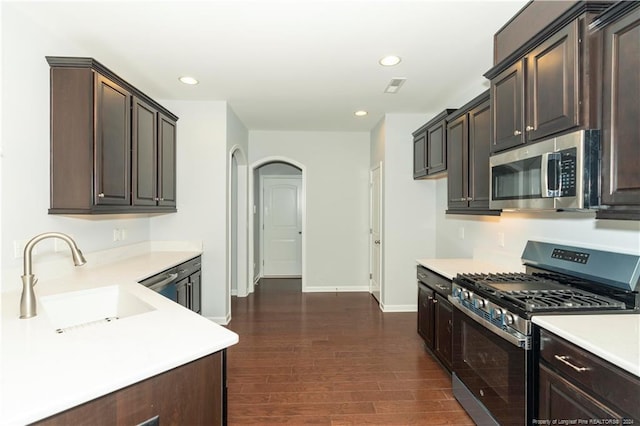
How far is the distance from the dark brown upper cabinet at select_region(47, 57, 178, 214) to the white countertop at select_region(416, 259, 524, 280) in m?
2.74

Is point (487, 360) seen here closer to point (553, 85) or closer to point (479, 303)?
point (479, 303)

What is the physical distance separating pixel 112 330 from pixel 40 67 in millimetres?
2044

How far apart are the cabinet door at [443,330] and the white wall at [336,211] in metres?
2.76

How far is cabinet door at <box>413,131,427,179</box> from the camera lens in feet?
13.0

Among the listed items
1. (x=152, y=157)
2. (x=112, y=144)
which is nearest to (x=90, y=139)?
(x=112, y=144)

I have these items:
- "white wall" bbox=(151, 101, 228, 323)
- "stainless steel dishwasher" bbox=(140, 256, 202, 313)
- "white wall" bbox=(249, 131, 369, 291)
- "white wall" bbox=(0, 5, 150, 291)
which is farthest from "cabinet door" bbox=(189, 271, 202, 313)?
"white wall" bbox=(249, 131, 369, 291)

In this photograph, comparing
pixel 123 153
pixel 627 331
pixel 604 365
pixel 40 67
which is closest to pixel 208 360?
pixel 604 365

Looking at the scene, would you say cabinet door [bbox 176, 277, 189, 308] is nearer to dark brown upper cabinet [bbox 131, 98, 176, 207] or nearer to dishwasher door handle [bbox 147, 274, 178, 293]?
dishwasher door handle [bbox 147, 274, 178, 293]

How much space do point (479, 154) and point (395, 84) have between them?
3.95ft

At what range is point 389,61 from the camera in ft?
9.42

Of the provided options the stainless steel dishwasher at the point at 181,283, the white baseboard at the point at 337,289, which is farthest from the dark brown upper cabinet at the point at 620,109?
the white baseboard at the point at 337,289

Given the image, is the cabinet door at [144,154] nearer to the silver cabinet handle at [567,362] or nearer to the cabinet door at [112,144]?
the cabinet door at [112,144]

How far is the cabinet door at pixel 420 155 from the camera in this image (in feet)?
13.0

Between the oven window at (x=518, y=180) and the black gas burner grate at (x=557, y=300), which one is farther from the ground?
the oven window at (x=518, y=180)
